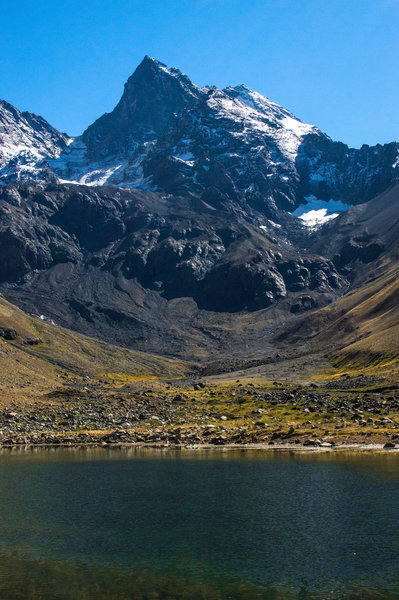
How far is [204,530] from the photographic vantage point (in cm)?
4578

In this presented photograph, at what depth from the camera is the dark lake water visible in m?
33.7

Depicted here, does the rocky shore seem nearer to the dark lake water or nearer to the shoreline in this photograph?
the shoreline

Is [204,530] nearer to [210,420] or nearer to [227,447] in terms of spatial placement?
[227,447]

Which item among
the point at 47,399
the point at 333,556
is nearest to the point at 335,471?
the point at 333,556

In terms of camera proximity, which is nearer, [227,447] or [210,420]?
[227,447]

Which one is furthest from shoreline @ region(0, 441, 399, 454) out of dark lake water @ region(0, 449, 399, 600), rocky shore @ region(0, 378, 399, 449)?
dark lake water @ region(0, 449, 399, 600)

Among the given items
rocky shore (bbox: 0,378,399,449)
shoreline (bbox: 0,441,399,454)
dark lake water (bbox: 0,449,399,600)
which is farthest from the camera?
rocky shore (bbox: 0,378,399,449)

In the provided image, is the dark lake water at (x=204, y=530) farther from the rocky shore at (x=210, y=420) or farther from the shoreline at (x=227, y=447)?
the rocky shore at (x=210, y=420)

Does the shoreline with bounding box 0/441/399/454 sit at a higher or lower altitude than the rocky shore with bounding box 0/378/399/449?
lower

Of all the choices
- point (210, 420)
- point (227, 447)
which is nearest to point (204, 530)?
point (227, 447)

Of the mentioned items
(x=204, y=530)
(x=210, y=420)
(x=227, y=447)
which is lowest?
(x=204, y=530)

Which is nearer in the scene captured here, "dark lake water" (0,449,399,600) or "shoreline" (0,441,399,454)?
"dark lake water" (0,449,399,600)

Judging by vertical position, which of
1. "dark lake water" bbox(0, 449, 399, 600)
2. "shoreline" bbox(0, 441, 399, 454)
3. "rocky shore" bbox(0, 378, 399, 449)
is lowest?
"dark lake water" bbox(0, 449, 399, 600)

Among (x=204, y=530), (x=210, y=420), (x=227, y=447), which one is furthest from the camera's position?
(x=210, y=420)
